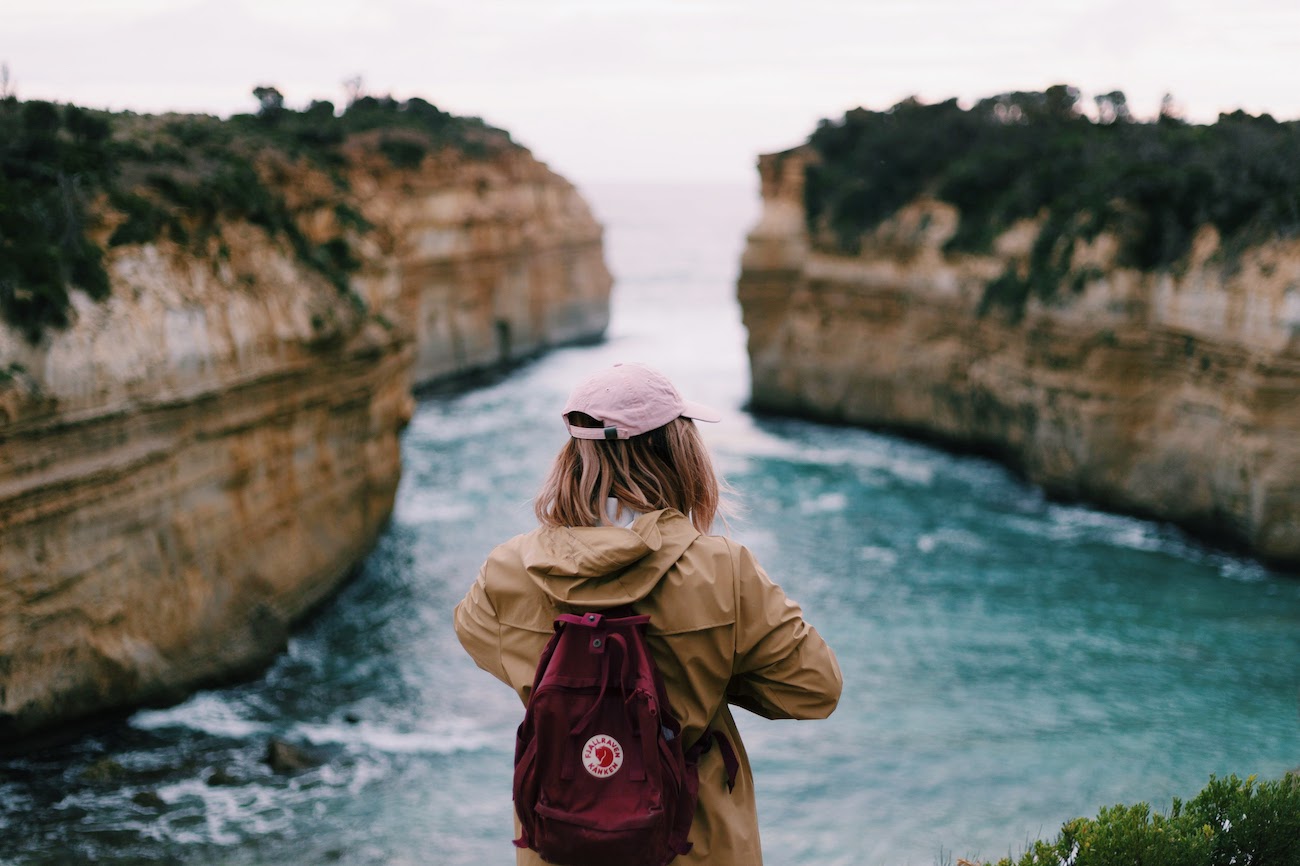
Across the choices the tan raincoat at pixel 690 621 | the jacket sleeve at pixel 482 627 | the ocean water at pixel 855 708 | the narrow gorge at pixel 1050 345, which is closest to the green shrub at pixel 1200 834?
the ocean water at pixel 855 708

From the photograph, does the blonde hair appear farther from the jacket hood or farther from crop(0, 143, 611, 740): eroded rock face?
crop(0, 143, 611, 740): eroded rock face

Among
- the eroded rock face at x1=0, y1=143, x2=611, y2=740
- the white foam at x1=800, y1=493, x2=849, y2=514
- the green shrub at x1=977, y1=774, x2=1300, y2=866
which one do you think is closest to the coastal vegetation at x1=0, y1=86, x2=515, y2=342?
the eroded rock face at x1=0, y1=143, x2=611, y2=740

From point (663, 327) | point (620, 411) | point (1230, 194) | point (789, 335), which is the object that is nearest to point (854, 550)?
point (1230, 194)

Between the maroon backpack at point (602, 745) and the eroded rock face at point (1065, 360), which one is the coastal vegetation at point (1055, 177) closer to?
the eroded rock face at point (1065, 360)

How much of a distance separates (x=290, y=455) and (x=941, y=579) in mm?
8906

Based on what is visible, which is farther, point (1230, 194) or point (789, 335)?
point (789, 335)

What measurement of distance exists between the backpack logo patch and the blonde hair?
467mm

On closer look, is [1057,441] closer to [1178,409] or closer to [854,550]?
[1178,409]

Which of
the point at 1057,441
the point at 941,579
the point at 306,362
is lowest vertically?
the point at 941,579

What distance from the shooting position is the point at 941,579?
15562 millimetres

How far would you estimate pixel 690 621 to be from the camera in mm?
2365

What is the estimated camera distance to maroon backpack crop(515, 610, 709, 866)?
2.28 meters

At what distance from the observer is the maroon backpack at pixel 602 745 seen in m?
2.28

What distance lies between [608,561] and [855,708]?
9497mm
